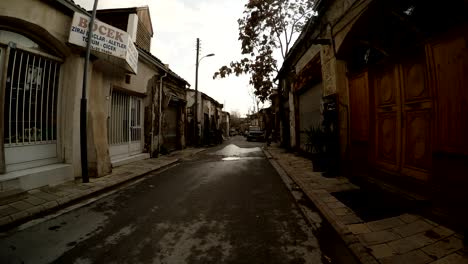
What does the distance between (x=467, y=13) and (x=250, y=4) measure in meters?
12.9

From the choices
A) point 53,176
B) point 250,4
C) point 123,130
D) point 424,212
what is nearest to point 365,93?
point 424,212

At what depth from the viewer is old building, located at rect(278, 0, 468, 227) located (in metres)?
3.29

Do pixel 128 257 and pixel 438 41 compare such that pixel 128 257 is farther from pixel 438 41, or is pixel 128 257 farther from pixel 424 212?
pixel 438 41

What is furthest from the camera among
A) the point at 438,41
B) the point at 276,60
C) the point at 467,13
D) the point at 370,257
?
the point at 276,60

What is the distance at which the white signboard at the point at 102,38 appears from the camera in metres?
5.76

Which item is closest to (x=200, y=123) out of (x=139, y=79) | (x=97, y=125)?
(x=139, y=79)

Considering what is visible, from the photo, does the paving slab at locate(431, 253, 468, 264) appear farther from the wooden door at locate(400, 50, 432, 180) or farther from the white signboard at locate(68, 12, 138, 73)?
the white signboard at locate(68, 12, 138, 73)

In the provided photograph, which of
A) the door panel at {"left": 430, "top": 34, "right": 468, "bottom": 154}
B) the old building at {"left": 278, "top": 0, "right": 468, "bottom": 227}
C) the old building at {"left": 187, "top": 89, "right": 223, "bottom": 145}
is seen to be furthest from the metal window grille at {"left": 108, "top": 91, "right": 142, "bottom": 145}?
the old building at {"left": 187, "top": 89, "right": 223, "bottom": 145}

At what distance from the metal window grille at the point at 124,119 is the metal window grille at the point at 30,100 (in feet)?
8.06

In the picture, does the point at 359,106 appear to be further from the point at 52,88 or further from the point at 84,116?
the point at 52,88

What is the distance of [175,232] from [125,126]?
7.26 m

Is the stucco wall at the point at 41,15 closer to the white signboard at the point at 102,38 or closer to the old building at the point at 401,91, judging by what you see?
the white signboard at the point at 102,38

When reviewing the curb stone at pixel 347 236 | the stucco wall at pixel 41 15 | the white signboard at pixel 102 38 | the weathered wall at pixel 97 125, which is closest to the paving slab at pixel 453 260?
the curb stone at pixel 347 236

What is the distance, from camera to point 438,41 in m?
3.53
